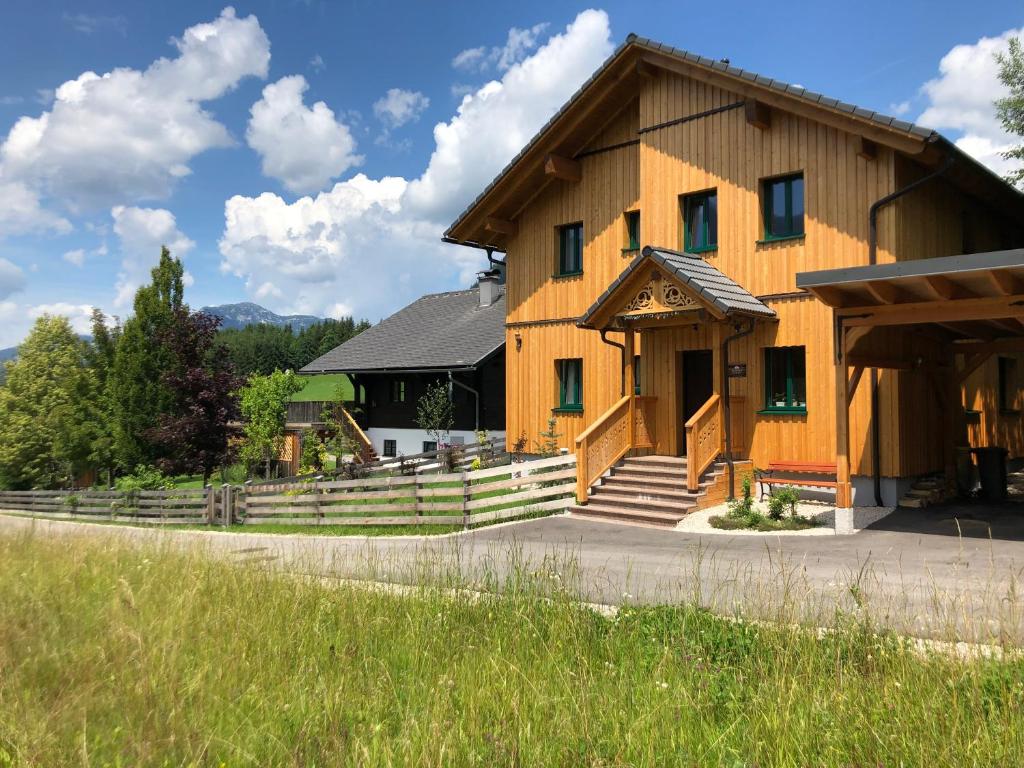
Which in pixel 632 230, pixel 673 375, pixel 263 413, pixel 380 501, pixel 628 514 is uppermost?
pixel 632 230

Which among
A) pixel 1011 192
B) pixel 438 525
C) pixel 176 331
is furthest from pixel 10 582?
pixel 176 331

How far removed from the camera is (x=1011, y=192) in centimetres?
1612

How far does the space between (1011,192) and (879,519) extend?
8322 mm

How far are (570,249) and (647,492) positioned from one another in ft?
24.2

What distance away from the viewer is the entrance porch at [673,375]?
14.2m

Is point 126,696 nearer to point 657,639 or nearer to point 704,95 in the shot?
point 657,639

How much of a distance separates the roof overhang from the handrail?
516 cm

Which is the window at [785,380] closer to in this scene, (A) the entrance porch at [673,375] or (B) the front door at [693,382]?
(A) the entrance porch at [673,375]

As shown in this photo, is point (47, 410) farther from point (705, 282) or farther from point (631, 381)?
point (705, 282)

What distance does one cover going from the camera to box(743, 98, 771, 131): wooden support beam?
15055 millimetres

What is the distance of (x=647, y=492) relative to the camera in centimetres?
1451

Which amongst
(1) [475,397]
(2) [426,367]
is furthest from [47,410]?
(1) [475,397]

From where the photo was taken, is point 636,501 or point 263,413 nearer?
point 636,501

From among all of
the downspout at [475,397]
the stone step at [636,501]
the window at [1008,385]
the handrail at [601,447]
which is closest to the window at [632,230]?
the handrail at [601,447]
